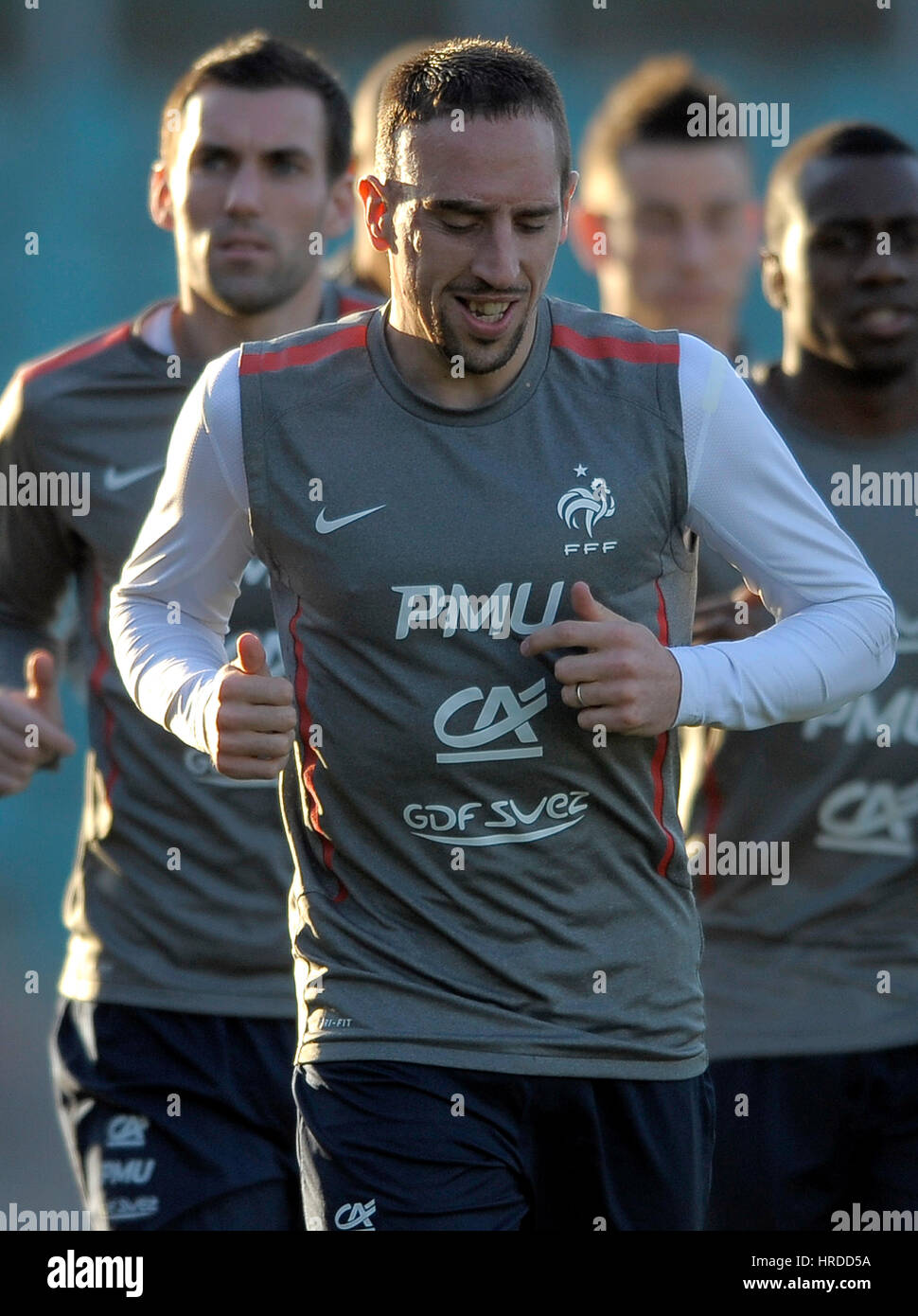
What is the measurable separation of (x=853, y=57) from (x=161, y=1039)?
802 cm

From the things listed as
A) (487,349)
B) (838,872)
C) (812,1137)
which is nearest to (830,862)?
(838,872)

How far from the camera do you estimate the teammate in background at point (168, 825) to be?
13.9ft

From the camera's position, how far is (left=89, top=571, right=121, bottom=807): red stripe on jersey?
14.1 ft

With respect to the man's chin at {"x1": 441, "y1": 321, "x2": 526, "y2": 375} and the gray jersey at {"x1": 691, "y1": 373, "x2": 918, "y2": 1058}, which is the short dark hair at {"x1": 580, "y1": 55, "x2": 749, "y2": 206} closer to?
the gray jersey at {"x1": 691, "y1": 373, "x2": 918, "y2": 1058}

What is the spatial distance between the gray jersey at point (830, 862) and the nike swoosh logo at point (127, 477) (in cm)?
126

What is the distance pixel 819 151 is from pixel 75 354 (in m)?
1.63

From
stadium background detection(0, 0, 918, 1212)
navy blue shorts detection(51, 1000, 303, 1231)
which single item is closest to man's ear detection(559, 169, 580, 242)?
navy blue shorts detection(51, 1000, 303, 1231)

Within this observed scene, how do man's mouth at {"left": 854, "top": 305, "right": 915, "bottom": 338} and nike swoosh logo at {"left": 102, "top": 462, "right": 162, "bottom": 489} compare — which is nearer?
nike swoosh logo at {"left": 102, "top": 462, "right": 162, "bottom": 489}

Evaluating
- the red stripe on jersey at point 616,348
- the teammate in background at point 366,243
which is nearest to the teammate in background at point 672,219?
the teammate in background at point 366,243

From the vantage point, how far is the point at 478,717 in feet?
10.0

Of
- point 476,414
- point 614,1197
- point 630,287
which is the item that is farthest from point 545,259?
point 630,287

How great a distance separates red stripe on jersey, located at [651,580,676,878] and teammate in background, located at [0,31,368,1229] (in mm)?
1250

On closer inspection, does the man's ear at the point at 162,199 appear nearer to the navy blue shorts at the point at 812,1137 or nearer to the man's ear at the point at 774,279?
the man's ear at the point at 774,279

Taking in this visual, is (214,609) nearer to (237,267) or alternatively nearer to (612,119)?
(237,267)
